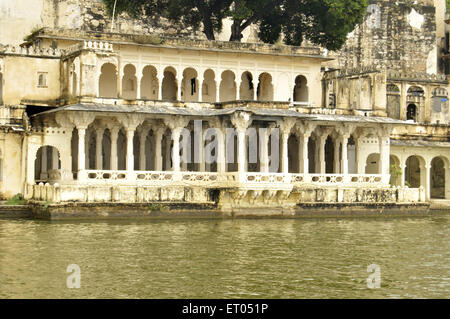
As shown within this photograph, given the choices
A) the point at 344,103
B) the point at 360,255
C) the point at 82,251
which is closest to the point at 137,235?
the point at 82,251

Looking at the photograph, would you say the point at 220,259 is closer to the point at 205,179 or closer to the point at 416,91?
the point at 205,179

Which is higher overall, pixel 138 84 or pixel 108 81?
pixel 108 81

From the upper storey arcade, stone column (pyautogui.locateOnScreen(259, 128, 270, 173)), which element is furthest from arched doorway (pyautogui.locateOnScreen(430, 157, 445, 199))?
stone column (pyautogui.locateOnScreen(259, 128, 270, 173))

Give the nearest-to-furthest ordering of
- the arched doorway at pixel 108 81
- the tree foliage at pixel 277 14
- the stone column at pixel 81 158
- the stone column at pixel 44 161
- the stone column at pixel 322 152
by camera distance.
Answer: the stone column at pixel 81 158 < the stone column at pixel 44 161 < the arched doorway at pixel 108 81 < the stone column at pixel 322 152 < the tree foliage at pixel 277 14

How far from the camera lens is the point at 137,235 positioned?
92.4ft

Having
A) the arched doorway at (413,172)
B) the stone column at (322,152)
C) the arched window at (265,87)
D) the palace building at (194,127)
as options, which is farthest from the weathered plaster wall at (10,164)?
the arched doorway at (413,172)

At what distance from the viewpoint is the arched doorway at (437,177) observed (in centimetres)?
4894

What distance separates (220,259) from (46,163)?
16114mm

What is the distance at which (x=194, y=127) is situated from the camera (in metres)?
38.3

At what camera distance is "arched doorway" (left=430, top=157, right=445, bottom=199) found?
161 feet

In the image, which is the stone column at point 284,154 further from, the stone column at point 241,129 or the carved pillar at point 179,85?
the carved pillar at point 179,85

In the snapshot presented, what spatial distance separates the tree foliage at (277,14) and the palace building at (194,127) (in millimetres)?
2681

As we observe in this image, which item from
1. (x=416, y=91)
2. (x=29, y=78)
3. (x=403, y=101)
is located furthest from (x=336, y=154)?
(x=416, y=91)
